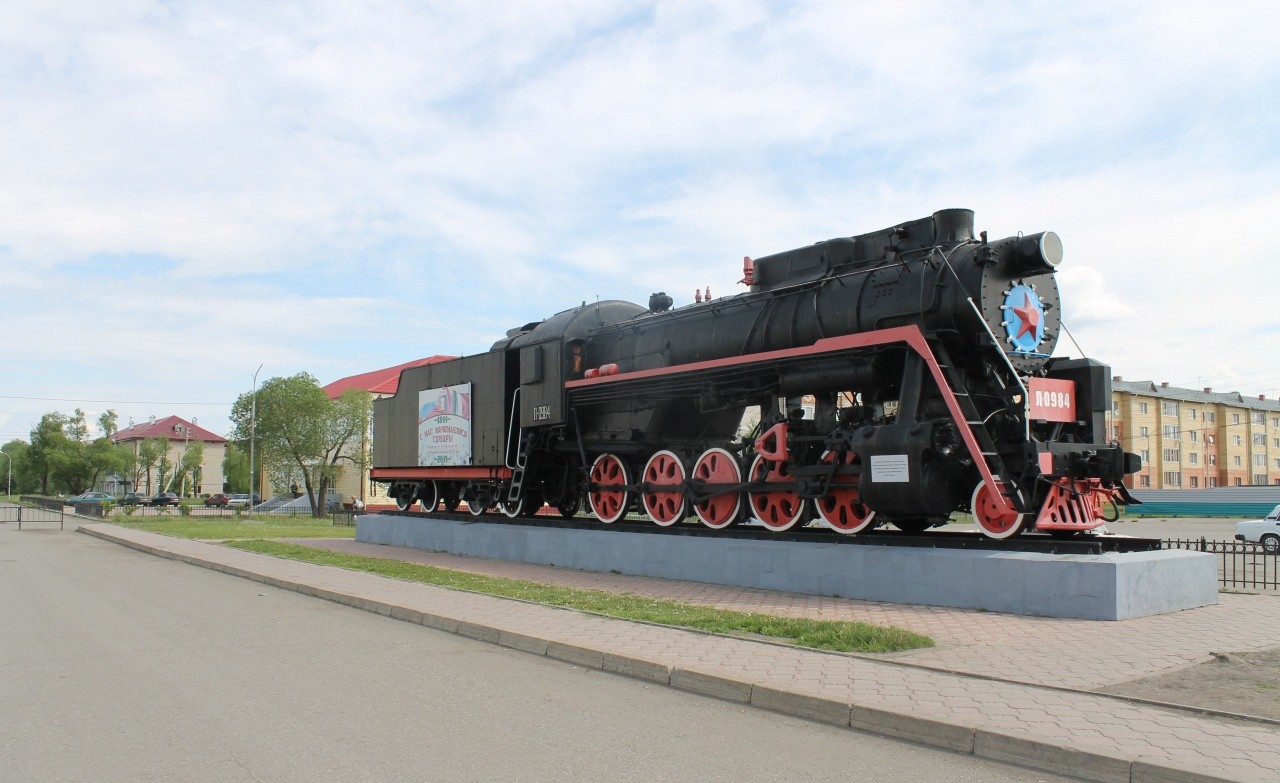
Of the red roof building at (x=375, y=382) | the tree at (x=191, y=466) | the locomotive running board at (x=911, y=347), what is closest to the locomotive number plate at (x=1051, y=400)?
the locomotive running board at (x=911, y=347)

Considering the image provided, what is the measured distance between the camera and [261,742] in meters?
5.15

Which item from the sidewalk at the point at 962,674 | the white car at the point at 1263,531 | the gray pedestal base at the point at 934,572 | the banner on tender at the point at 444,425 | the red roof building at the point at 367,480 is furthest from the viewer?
the red roof building at the point at 367,480

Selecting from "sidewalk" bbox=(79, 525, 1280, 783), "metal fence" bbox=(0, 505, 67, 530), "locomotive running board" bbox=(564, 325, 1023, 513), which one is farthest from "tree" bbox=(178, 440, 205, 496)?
"sidewalk" bbox=(79, 525, 1280, 783)

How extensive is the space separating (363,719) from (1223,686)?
18.4ft

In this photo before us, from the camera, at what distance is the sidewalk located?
4.71 m

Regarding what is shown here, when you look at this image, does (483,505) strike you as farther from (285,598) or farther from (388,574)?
(285,598)

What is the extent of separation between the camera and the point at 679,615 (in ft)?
30.0

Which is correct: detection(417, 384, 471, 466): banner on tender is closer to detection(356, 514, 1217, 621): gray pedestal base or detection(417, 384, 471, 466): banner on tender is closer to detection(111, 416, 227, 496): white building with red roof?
detection(356, 514, 1217, 621): gray pedestal base

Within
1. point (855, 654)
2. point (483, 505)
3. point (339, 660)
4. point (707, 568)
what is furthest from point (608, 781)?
point (483, 505)

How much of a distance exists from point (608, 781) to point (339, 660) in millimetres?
3887

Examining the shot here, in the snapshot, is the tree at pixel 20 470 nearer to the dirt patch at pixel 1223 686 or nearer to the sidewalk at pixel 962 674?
the sidewalk at pixel 962 674

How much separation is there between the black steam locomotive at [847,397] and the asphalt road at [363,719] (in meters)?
4.95

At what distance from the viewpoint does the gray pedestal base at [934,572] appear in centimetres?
875

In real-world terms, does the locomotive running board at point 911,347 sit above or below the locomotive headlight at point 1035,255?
below
